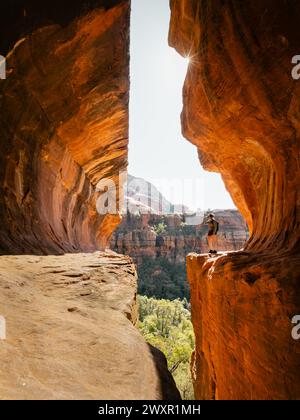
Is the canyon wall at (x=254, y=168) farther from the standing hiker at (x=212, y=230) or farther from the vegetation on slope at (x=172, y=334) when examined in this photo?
the vegetation on slope at (x=172, y=334)

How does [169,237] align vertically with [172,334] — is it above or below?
above

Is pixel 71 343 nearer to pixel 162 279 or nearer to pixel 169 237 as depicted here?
pixel 162 279

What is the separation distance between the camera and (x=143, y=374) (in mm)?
2822

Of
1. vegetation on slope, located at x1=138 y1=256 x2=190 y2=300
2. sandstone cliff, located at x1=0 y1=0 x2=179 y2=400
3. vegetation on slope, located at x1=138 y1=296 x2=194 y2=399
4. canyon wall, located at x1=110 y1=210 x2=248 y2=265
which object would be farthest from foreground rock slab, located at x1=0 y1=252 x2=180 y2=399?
canyon wall, located at x1=110 y1=210 x2=248 y2=265

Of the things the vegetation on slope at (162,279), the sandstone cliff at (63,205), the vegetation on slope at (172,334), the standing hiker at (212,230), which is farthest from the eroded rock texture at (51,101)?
the vegetation on slope at (162,279)

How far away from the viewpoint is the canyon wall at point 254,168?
14.8 feet

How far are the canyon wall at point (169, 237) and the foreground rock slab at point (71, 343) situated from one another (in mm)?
59802

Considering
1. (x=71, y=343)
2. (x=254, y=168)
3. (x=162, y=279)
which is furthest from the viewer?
(x=162, y=279)

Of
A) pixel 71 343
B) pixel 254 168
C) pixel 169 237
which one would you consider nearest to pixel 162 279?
pixel 169 237

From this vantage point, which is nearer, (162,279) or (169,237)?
(162,279)

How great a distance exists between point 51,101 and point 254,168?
267 inches

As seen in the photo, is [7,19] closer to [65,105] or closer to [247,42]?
[65,105]

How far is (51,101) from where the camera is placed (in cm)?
838
